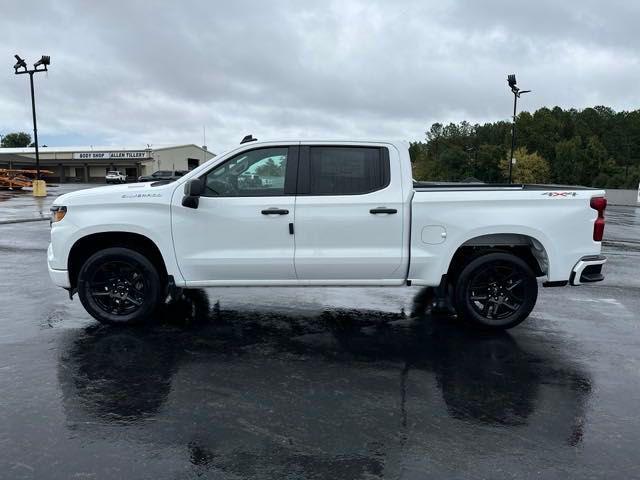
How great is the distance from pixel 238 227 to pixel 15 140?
17271cm

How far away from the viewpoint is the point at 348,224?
18.2 ft

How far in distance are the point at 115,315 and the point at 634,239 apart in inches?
581

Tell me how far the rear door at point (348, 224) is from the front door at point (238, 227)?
0.16 meters

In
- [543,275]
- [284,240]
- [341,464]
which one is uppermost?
[284,240]

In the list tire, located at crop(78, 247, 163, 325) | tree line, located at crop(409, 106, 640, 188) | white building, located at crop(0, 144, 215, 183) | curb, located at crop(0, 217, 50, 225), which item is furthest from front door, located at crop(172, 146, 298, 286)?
tree line, located at crop(409, 106, 640, 188)

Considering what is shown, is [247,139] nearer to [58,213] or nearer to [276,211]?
[276,211]

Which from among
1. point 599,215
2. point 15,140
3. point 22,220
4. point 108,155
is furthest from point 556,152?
point 15,140

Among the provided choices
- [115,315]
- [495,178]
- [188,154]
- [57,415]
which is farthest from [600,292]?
[495,178]

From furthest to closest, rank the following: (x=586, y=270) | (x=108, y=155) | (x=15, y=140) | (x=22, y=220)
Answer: (x=15, y=140) → (x=108, y=155) → (x=22, y=220) → (x=586, y=270)

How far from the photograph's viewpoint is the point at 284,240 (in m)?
5.58

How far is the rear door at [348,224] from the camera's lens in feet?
18.2

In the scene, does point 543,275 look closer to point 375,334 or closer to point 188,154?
point 375,334

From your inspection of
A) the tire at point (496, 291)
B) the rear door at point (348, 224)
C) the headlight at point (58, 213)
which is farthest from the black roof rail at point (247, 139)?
the tire at point (496, 291)

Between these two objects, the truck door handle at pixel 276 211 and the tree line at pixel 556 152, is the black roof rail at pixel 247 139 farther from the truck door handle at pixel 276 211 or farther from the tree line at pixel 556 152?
the tree line at pixel 556 152
